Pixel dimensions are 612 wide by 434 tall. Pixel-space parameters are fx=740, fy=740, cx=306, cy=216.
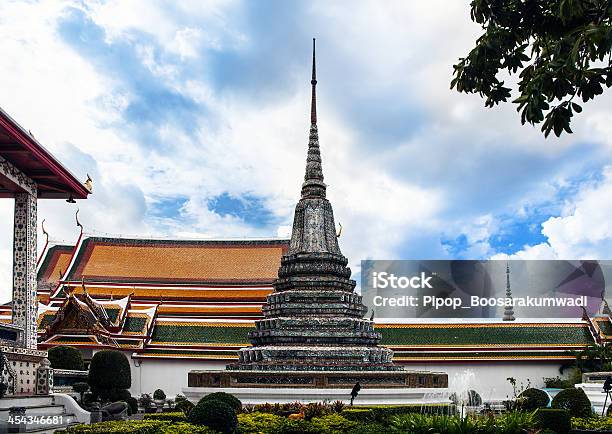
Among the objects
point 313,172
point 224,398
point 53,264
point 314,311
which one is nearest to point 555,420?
point 224,398

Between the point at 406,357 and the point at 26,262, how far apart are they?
18.1 m

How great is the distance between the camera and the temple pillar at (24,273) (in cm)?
1655

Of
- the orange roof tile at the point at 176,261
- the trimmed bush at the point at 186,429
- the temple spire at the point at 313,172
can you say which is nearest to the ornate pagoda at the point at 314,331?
the temple spire at the point at 313,172

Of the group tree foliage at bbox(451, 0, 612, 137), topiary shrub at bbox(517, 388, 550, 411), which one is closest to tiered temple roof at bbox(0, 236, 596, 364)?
topiary shrub at bbox(517, 388, 550, 411)

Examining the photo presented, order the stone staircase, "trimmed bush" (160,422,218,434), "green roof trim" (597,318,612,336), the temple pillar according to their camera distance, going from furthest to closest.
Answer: "green roof trim" (597,318,612,336)
the temple pillar
the stone staircase
"trimmed bush" (160,422,218,434)

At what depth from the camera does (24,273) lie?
54.9ft

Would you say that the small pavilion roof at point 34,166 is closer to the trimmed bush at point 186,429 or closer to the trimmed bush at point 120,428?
the trimmed bush at point 120,428

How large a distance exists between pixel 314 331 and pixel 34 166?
10.0 metres

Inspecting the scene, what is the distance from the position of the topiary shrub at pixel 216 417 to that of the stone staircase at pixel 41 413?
8.39 feet

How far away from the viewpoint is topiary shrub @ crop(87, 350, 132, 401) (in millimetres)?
22688

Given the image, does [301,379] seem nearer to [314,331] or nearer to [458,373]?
[314,331]

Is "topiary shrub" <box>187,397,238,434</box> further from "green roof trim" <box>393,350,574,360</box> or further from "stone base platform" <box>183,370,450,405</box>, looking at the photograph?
"green roof trim" <box>393,350,574,360</box>

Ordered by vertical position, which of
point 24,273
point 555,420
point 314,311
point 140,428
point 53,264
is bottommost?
point 555,420

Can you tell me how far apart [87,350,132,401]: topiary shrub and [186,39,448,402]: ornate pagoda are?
292 cm
